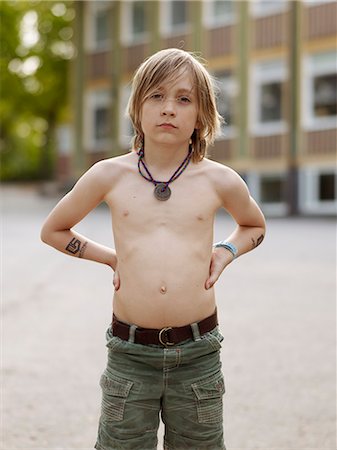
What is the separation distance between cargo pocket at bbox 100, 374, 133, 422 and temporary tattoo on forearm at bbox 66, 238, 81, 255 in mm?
496

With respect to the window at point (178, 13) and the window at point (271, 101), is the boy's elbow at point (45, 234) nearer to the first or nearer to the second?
the window at point (271, 101)

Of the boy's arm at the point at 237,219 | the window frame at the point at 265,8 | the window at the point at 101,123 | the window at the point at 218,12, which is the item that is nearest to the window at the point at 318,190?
the window frame at the point at 265,8

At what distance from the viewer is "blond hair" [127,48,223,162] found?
2607mm

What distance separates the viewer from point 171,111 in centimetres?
258

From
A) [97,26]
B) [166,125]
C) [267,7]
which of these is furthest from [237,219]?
[97,26]

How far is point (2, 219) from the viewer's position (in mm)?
18812

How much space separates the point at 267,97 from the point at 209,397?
1952cm

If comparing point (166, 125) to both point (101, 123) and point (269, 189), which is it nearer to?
point (269, 189)

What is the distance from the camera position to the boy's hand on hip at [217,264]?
8.80ft

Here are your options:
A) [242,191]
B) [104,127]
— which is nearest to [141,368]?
[242,191]

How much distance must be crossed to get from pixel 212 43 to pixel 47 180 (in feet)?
60.6

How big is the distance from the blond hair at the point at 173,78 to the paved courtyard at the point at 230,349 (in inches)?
69.4

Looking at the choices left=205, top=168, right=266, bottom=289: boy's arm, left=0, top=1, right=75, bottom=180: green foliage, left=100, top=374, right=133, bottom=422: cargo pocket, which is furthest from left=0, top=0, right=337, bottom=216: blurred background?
left=100, top=374, right=133, bottom=422: cargo pocket

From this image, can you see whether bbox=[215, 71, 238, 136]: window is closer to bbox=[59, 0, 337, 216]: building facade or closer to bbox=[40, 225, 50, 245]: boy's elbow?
bbox=[59, 0, 337, 216]: building facade
